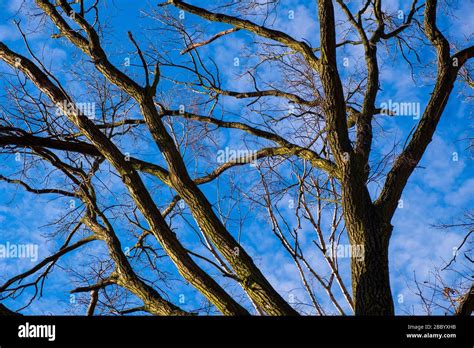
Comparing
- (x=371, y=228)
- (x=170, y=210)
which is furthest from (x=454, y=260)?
(x=170, y=210)

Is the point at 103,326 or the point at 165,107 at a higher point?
the point at 165,107

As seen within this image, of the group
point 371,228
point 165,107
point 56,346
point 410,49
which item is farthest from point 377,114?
point 56,346

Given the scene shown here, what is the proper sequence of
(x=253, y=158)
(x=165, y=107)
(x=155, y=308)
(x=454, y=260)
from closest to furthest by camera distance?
1. (x=155, y=308)
2. (x=454, y=260)
3. (x=253, y=158)
4. (x=165, y=107)

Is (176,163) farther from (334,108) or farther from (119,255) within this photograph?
(334,108)

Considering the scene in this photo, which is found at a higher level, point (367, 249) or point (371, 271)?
point (367, 249)

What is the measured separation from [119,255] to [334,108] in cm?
204

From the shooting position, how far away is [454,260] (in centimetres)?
501

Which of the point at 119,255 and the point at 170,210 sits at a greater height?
the point at 170,210

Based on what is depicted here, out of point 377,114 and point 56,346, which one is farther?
point 377,114

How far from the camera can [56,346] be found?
3375 mm

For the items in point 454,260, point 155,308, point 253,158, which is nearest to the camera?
point 155,308

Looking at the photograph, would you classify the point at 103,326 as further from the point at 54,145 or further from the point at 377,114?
the point at 377,114

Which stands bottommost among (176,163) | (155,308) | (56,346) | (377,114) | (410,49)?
(56,346)

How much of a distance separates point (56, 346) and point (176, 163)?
4.90 feet
